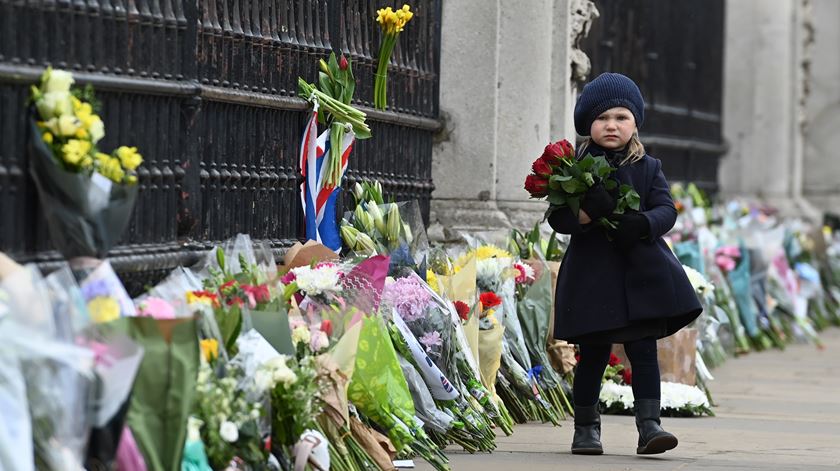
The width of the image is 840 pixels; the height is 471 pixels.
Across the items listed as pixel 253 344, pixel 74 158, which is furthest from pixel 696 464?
pixel 74 158

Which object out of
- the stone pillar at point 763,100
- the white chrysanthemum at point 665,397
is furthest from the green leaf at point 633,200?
the stone pillar at point 763,100

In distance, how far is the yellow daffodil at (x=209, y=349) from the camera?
18.1ft

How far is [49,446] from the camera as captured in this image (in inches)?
186

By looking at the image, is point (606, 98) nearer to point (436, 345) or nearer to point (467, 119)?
point (436, 345)

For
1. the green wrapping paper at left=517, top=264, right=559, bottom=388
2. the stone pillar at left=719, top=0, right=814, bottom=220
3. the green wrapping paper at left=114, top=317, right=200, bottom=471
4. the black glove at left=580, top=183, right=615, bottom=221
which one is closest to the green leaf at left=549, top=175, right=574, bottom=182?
the black glove at left=580, top=183, right=615, bottom=221

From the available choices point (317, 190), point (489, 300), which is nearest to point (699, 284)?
point (489, 300)

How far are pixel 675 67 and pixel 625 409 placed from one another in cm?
778

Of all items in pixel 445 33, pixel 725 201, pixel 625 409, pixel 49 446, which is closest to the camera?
pixel 49 446

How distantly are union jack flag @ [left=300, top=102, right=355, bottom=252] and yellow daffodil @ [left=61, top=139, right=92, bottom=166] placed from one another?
2.90 meters

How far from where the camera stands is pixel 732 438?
333 inches

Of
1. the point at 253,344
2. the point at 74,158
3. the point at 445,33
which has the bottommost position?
the point at 253,344

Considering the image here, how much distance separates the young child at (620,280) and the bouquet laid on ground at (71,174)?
8.12 ft

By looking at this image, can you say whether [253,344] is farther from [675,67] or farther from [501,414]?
[675,67]

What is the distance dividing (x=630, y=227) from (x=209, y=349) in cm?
240
